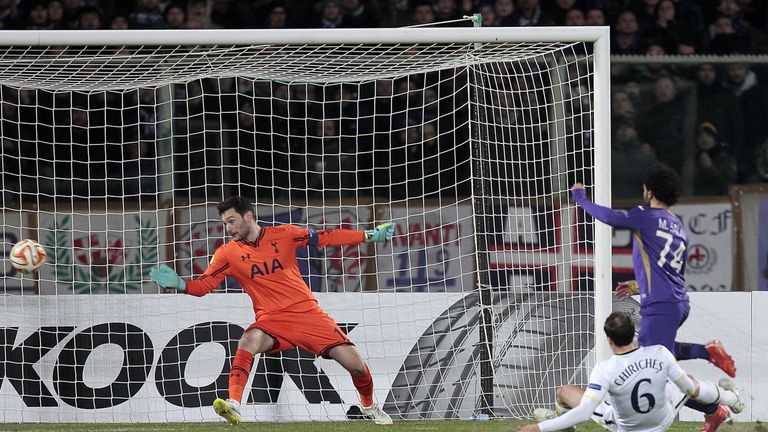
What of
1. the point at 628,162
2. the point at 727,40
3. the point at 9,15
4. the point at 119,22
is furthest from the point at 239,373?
the point at 727,40

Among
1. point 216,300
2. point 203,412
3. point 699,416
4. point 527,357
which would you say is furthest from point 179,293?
point 699,416

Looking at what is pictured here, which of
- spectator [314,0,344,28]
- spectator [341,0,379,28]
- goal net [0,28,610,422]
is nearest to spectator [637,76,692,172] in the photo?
goal net [0,28,610,422]

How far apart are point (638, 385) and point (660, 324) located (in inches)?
47.3

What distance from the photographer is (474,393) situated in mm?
9945

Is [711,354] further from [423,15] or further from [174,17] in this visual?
[174,17]

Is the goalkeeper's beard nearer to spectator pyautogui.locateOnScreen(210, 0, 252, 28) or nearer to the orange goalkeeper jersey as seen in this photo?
the orange goalkeeper jersey

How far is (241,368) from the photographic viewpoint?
9.09 m

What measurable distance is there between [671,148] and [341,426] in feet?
15.8

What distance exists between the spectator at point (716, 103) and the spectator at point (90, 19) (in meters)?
6.12

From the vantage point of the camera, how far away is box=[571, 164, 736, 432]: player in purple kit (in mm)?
7633

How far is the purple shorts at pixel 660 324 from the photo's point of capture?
25.1 feet

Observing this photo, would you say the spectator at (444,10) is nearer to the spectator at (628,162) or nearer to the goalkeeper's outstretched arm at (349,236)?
the spectator at (628,162)

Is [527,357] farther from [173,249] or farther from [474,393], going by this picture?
[173,249]

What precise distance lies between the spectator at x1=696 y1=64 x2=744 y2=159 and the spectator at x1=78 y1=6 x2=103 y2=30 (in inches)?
241
